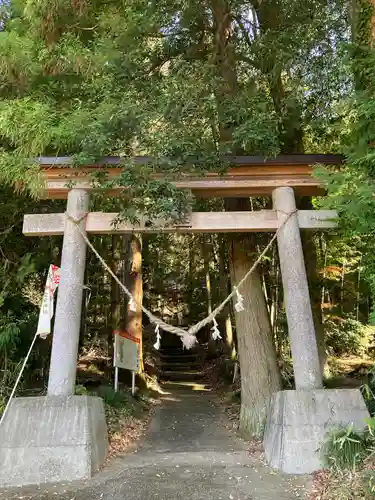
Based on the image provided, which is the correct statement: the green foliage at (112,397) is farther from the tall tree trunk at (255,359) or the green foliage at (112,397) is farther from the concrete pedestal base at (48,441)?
the concrete pedestal base at (48,441)

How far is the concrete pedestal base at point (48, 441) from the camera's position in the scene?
15.3 feet

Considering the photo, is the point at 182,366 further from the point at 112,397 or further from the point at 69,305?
the point at 69,305

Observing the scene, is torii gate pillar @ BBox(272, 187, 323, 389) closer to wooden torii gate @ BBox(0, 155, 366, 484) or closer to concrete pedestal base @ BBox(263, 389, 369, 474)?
wooden torii gate @ BBox(0, 155, 366, 484)

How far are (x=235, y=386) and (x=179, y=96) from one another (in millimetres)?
9136

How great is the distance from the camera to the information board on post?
9.15m

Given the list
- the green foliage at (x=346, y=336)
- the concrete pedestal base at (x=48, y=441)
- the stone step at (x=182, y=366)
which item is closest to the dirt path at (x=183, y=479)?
the concrete pedestal base at (x=48, y=441)

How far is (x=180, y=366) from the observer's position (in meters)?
19.0

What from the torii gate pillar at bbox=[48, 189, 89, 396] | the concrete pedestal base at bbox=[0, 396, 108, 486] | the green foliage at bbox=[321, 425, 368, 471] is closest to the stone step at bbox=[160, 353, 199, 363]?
the torii gate pillar at bbox=[48, 189, 89, 396]

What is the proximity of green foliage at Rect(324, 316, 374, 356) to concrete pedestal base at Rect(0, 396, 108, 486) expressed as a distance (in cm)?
968

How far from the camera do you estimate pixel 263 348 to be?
686cm

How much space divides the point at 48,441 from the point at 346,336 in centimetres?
1042

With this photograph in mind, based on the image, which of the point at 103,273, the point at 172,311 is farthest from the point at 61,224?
the point at 172,311

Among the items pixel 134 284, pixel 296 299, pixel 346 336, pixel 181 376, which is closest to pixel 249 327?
pixel 296 299

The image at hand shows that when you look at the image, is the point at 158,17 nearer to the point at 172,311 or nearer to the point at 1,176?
the point at 1,176
